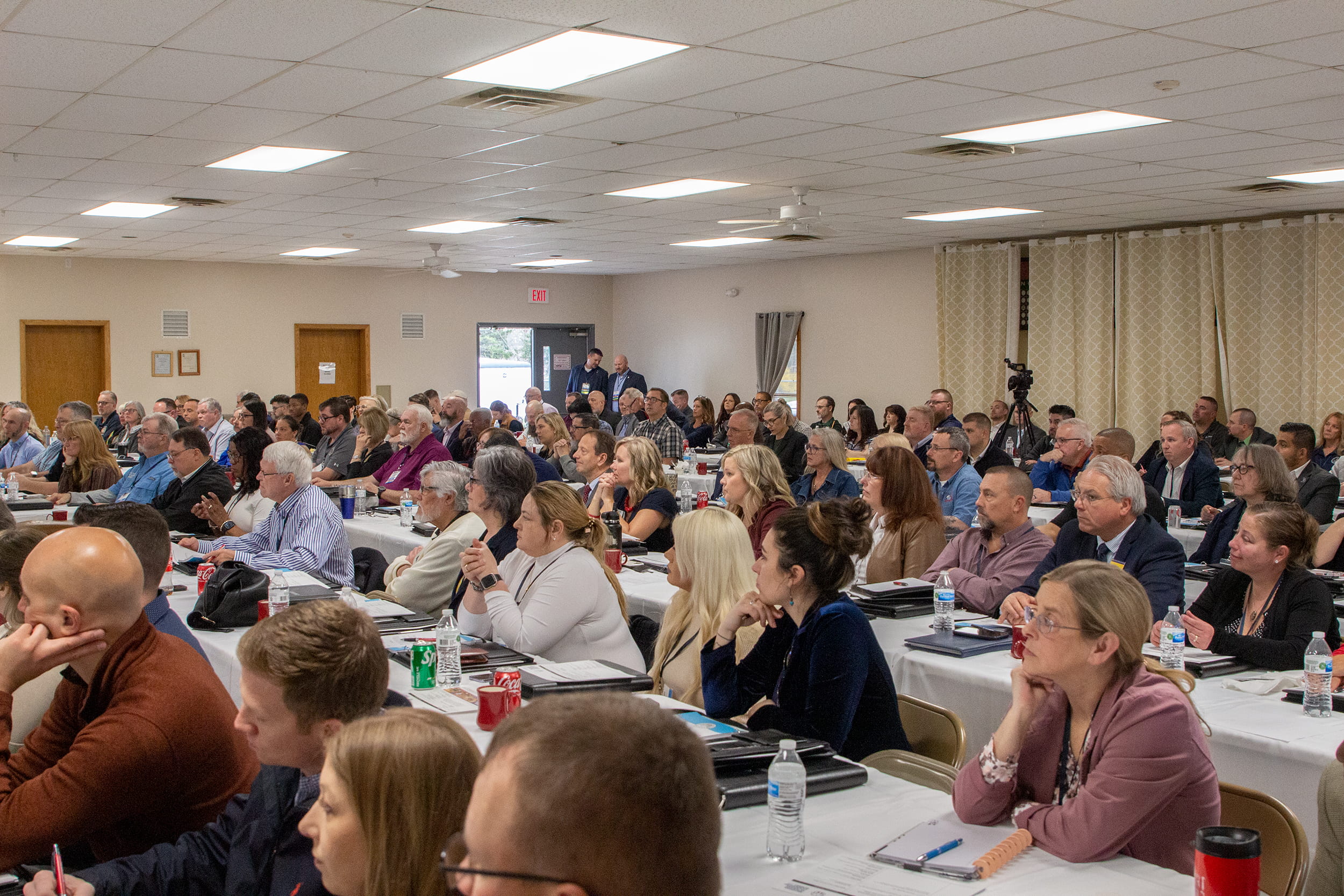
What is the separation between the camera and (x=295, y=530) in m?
5.47

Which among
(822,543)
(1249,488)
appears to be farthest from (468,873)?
(1249,488)

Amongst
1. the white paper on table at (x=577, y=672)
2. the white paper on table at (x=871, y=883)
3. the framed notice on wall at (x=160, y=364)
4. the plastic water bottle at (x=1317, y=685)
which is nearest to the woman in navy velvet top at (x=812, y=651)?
the white paper on table at (x=577, y=672)

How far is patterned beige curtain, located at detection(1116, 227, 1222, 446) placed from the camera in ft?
37.2

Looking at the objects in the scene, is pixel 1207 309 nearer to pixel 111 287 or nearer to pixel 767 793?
pixel 767 793

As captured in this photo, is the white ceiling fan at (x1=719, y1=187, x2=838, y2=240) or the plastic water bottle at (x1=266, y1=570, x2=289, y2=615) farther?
the white ceiling fan at (x1=719, y1=187, x2=838, y2=240)

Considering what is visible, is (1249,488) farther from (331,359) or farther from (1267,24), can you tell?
(331,359)

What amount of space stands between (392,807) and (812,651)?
1.68 metres

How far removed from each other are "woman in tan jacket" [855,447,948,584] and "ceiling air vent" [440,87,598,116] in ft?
7.48

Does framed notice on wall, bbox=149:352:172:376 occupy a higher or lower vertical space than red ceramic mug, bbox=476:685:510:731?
higher

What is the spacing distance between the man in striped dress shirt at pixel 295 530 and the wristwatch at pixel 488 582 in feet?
4.84

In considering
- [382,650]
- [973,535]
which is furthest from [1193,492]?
[382,650]

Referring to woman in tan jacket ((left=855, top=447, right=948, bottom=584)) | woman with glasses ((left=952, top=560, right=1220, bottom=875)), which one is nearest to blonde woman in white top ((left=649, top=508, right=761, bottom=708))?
woman with glasses ((left=952, top=560, right=1220, bottom=875))

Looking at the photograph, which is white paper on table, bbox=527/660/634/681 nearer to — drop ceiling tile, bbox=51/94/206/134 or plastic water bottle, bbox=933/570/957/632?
plastic water bottle, bbox=933/570/957/632

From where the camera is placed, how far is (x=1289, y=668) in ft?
11.9
